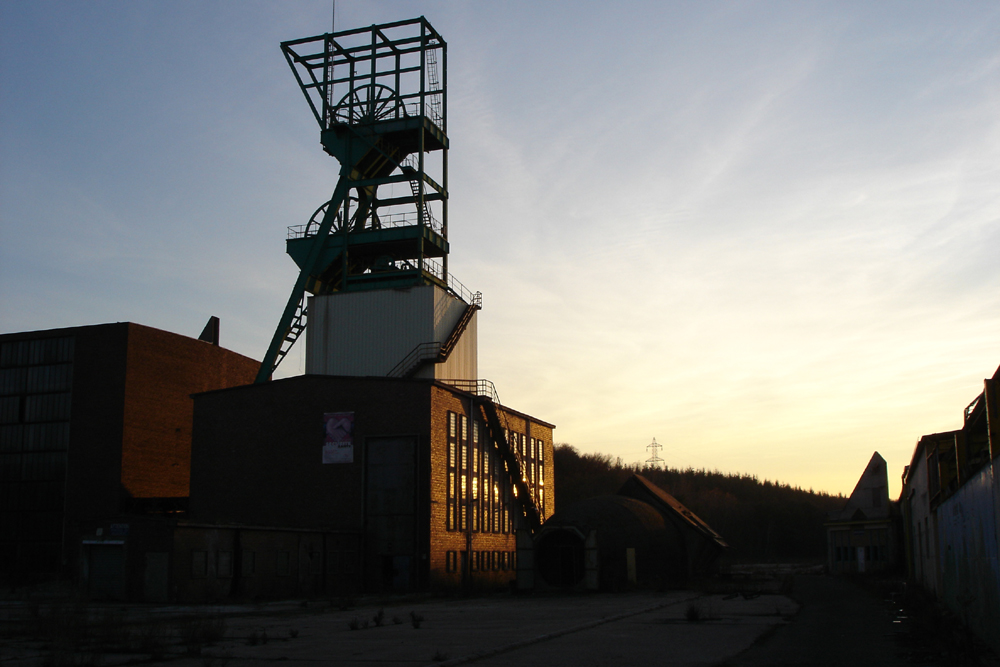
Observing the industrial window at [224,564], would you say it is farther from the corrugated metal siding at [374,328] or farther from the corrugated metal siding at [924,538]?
the corrugated metal siding at [924,538]

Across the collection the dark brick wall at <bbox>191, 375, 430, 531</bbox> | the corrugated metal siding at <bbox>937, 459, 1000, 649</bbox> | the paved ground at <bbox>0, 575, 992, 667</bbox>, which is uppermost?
the dark brick wall at <bbox>191, 375, 430, 531</bbox>

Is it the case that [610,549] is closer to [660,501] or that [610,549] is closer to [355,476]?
[660,501]

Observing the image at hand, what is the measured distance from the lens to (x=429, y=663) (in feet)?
39.6

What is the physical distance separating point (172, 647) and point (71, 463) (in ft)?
130

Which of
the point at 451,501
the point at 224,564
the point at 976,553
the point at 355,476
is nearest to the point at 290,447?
the point at 355,476

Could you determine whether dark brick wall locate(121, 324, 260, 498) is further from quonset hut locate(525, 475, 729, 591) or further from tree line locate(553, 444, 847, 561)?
tree line locate(553, 444, 847, 561)

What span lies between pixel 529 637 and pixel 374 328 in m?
31.8

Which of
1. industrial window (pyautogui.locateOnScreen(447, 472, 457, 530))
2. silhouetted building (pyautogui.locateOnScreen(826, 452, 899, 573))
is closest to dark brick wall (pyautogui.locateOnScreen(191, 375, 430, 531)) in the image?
industrial window (pyautogui.locateOnScreen(447, 472, 457, 530))

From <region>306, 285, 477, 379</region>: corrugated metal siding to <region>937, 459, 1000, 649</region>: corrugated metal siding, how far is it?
96.1 feet

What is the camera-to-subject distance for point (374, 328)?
1815 inches

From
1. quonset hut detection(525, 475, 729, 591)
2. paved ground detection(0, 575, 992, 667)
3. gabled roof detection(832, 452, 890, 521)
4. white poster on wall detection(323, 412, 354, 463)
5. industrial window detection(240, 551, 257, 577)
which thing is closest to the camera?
paved ground detection(0, 575, 992, 667)

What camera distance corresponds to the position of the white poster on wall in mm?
39219

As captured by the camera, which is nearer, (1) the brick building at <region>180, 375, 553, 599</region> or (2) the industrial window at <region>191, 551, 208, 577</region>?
(2) the industrial window at <region>191, 551, 208, 577</region>

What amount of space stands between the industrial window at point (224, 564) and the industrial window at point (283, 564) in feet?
7.64
